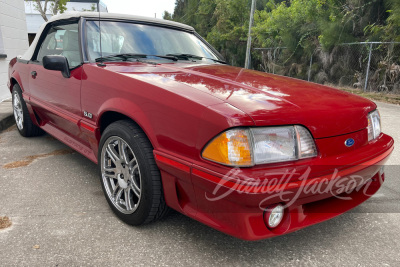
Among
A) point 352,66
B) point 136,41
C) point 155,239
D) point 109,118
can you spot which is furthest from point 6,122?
point 352,66

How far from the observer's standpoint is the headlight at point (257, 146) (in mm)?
1633

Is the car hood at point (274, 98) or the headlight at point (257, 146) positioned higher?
the car hood at point (274, 98)

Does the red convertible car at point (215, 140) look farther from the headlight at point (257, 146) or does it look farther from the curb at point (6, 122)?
the curb at point (6, 122)

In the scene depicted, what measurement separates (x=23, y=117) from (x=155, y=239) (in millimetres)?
2935

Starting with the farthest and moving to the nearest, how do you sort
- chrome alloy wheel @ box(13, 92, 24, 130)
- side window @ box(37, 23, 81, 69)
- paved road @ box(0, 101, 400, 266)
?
chrome alloy wheel @ box(13, 92, 24, 130) < side window @ box(37, 23, 81, 69) < paved road @ box(0, 101, 400, 266)

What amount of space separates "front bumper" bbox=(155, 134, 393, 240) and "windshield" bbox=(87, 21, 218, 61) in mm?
1305

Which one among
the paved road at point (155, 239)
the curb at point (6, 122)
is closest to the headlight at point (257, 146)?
the paved road at point (155, 239)

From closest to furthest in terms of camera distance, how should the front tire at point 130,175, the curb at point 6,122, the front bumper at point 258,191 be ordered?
the front bumper at point 258,191 → the front tire at point 130,175 → the curb at point 6,122

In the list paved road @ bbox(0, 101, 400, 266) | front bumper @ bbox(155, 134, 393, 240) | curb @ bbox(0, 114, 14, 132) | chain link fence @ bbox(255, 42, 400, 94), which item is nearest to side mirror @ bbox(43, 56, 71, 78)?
paved road @ bbox(0, 101, 400, 266)

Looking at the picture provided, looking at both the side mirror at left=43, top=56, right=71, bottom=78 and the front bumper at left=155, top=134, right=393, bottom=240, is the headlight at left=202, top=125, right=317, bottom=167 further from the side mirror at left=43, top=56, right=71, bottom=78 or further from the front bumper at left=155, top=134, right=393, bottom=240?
the side mirror at left=43, top=56, right=71, bottom=78

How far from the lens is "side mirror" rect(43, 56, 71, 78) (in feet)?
8.77

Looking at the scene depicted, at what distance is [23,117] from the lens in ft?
13.5

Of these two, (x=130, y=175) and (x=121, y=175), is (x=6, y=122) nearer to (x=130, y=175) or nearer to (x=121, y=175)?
(x=121, y=175)

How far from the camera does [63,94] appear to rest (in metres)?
2.93
